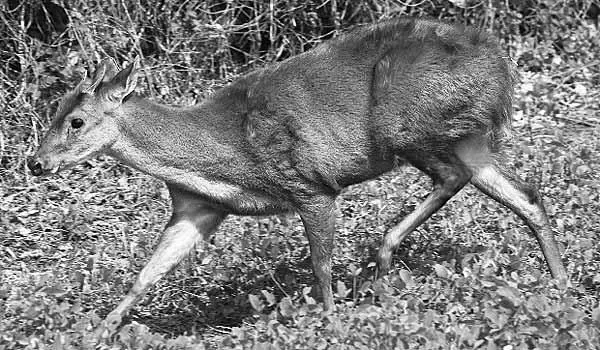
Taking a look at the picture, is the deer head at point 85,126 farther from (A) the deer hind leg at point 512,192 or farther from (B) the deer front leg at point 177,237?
(A) the deer hind leg at point 512,192

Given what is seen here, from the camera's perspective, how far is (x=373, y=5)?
32.3 ft

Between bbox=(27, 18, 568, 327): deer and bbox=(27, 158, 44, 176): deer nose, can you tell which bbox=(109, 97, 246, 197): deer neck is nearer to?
bbox=(27, 18, 568, 327): deer

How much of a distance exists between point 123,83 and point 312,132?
3.54 feet

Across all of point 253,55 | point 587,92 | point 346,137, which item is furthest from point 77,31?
point 587,92

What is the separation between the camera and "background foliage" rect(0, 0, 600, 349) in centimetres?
591

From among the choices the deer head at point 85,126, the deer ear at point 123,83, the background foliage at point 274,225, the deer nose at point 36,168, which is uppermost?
the deer ear at point 123,83

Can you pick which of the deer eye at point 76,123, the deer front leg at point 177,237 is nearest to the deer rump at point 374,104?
the deer front leg at point 177,237

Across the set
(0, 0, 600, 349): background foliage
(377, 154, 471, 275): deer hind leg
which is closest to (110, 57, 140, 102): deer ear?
(0, 0, 600, 349): background foliage

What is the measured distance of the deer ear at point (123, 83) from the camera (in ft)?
22.0

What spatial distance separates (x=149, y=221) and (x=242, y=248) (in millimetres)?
1034

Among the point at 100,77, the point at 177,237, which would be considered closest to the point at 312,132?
the point at 177,237

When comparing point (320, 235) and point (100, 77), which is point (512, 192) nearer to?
point (320, 235)

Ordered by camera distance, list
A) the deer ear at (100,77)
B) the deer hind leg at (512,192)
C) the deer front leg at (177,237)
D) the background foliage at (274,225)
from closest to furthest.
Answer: the background foliage at (274,225) → the deer front leg at (177,237) → the deer ear at (100,77) → the deer hind leg at (512,192)

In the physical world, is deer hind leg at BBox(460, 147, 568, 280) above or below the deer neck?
below
